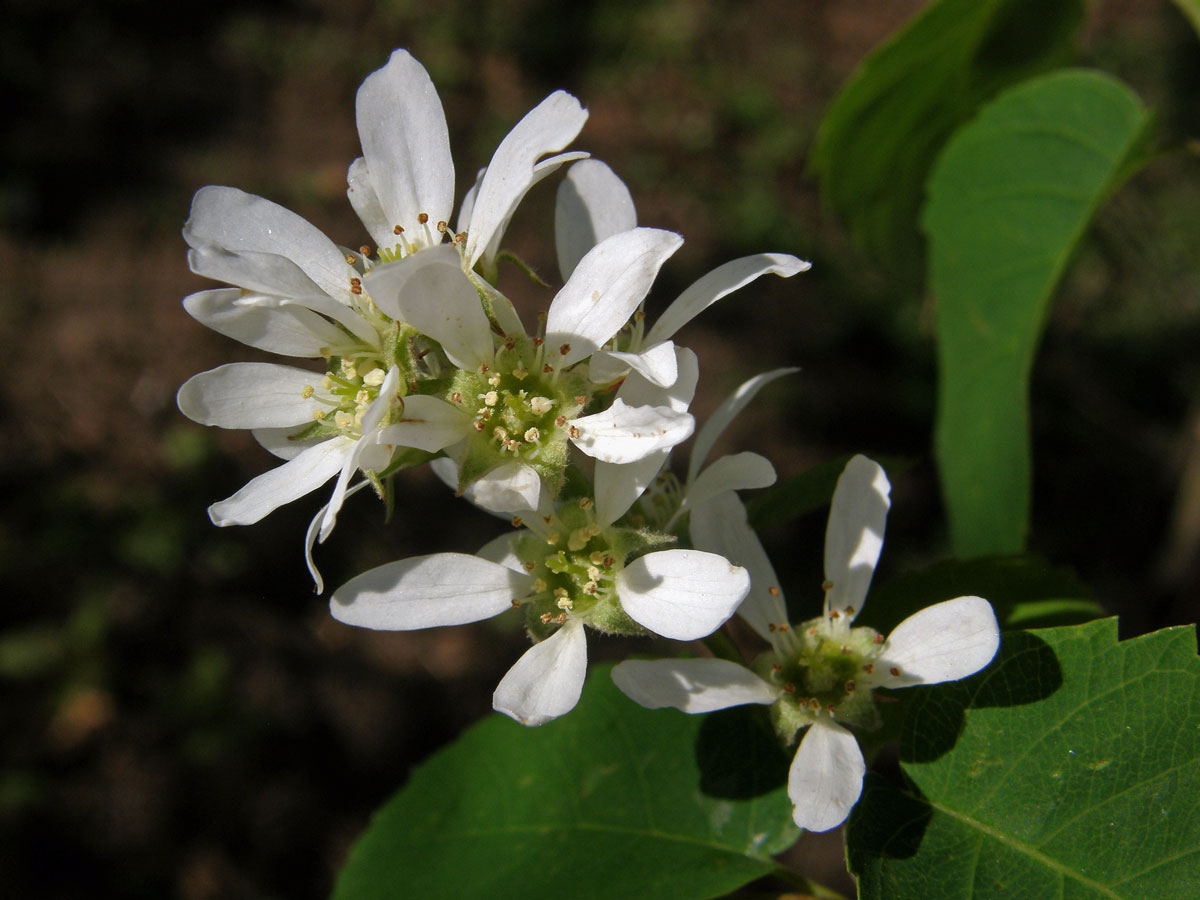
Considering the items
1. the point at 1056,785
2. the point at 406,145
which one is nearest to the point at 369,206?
the point at 406,145

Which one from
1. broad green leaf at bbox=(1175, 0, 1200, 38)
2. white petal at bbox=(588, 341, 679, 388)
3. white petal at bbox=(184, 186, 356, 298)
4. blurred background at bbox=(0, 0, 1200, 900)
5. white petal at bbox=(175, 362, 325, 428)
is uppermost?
broad green leaf at bbox=(1175, 0, 1200, 38)

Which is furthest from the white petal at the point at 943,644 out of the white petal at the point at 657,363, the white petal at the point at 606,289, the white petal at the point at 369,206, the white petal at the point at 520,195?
the white petal at the point at 369,206

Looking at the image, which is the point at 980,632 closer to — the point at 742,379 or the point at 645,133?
the point at 742,379

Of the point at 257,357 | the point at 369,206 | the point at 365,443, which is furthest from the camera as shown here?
the point at 257,357

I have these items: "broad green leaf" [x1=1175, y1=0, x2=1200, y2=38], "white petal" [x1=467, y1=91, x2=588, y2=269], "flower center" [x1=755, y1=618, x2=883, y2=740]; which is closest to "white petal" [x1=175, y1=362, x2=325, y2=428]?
"white petal" [x1=467, y1=91, x2=588, y2=269]

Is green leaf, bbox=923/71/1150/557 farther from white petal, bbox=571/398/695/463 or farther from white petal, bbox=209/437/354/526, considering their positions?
white petal, bbox=209/437/354/526

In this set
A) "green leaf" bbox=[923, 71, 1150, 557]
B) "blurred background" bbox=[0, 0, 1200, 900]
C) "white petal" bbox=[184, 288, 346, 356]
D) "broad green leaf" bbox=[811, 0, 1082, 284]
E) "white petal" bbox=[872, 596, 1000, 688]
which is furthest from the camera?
"blurred background" bbox=[0, 0, 1200, 900]

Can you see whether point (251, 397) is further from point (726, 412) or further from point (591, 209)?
point (726, 412)
